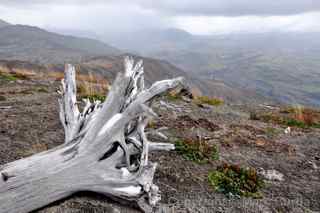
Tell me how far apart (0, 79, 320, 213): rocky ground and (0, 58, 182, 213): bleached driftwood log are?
493 mm

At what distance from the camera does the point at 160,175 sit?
8.32 metres

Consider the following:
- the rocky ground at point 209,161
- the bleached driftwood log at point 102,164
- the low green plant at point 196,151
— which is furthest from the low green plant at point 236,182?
the bleached driftwood log at point 102,164

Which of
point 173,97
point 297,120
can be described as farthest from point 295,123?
point 173,97

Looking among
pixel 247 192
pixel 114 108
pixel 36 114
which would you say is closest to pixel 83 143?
pixel 114 108

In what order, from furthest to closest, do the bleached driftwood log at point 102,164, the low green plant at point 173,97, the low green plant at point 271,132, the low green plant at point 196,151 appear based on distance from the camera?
1. the low green plant at point 173,97
2. the low green plant at point 271,132
3. the low green plant at point 196,151
4. the bleached driftwood log at point 102,164

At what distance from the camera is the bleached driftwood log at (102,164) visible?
5.62 m

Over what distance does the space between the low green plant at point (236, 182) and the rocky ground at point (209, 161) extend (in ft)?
0.49

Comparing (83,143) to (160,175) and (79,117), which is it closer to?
(79,117)

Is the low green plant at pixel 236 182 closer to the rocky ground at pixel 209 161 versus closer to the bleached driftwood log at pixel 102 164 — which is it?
the rocky ground at pixel 209 161

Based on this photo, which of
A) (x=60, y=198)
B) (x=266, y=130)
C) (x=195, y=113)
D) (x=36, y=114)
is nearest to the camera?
(x=60, y=198)

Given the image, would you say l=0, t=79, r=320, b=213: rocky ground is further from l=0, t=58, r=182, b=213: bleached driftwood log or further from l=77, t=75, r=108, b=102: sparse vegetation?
l=77, t=75, r=108, b=102: sparse vegetation

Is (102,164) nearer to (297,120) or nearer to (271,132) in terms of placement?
(271,132)

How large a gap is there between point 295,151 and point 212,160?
3266 mm

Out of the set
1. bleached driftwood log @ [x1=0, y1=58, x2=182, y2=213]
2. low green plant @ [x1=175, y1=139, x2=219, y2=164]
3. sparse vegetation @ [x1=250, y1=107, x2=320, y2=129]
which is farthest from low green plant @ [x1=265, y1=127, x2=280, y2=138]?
bleached driftwood log @ [x1=0, y1=58, x2=182, y2=213]
